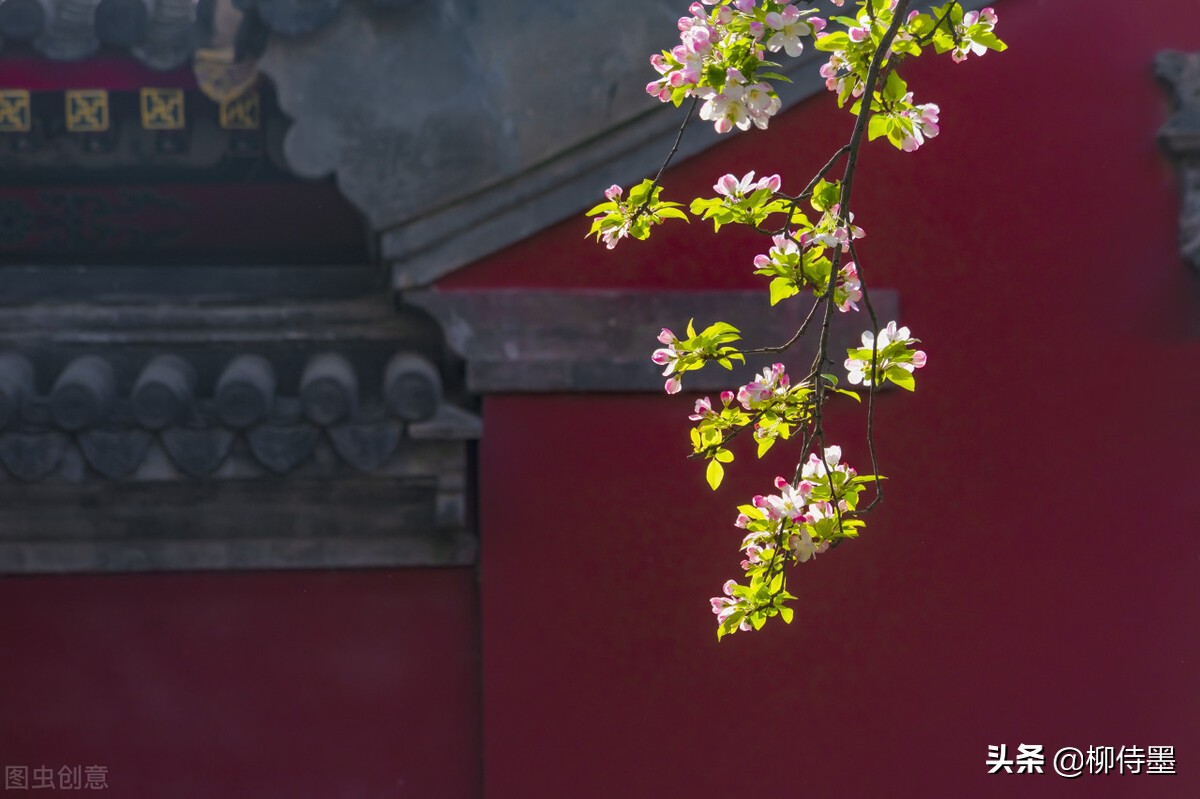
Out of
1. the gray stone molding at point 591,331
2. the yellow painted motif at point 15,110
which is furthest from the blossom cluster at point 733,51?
the yellow painted motif at point 15,110

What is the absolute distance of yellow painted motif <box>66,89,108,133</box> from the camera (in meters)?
4.16

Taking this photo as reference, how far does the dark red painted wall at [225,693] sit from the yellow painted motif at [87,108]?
1181 millimetres

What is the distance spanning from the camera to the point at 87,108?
4.17 meters

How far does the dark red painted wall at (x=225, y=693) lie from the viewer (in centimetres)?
420

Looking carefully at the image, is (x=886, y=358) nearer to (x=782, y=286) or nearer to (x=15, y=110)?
(x=782, y=286)

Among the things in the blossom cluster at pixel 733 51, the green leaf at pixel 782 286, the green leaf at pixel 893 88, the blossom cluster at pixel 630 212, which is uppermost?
the blossom cluster at pixel 733 51

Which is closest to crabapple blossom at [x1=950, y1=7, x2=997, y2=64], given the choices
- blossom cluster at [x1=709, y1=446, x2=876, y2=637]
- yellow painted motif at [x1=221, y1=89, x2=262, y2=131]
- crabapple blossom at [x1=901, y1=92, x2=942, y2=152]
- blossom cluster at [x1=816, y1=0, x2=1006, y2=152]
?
blossom cluster at [x1=816, y1=0, x2=1006, y2=152]

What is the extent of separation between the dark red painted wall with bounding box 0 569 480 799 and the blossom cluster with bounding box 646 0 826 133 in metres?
2.23

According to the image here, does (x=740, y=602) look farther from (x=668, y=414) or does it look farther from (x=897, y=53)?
(x=668, y=414)

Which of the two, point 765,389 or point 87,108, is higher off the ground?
point 87,108

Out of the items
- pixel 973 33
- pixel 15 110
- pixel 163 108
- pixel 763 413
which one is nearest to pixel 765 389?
pixel 763 413

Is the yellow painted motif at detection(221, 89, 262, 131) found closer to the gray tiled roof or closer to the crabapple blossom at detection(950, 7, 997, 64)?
the gray tiled roof

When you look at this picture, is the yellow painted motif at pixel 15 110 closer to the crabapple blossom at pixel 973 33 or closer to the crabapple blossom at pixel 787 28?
the crabapple blossom at pixel 787 28

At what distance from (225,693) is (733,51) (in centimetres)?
254
